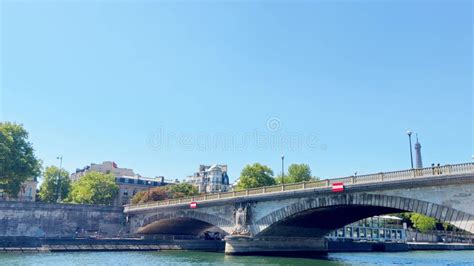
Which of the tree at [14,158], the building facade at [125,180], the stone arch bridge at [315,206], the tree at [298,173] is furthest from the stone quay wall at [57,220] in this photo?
the building facade at [125,180]

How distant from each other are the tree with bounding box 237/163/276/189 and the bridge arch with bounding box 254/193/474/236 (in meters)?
33.7

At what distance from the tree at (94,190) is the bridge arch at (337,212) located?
60.0m

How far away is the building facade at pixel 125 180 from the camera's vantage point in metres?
125

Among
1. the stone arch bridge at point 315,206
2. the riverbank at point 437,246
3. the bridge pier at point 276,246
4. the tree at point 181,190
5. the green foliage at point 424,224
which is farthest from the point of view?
the green foliage at point 424,224

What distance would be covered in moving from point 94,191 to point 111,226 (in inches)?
1046

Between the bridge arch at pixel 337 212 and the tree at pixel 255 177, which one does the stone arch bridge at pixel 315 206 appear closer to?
the bridge arch at pixel 337 212

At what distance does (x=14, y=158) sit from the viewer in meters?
67.8

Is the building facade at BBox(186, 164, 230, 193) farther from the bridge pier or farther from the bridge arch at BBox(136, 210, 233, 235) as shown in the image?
the bridge pier

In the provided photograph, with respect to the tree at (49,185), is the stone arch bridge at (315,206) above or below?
below

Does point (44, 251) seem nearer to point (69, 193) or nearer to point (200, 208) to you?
point (200, 208)

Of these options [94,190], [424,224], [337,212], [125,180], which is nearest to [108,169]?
[125,180]

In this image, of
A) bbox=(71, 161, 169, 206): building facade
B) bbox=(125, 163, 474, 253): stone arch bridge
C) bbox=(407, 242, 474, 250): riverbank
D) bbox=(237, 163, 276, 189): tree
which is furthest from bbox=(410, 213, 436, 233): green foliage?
bbox=(71, 161, 169, 206): building facade

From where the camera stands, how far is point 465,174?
3036cm

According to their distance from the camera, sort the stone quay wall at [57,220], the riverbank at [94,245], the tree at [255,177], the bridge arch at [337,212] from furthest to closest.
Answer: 1. the tree at [255,177]
2. the stone quay wall at [57,220]
3. the riverbank at [94,245]
4. the bridge arch at [337,212]
